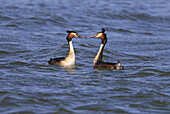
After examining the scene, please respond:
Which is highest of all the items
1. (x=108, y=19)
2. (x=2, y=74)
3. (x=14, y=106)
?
(x=108, y=19)

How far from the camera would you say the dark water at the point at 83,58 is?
923 cm

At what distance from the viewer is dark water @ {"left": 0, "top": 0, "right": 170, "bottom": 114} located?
9.23 meters

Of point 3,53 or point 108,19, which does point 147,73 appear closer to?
point 3,53

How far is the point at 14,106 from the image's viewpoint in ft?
29.1

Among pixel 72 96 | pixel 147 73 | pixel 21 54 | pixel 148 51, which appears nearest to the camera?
pixel 72 96

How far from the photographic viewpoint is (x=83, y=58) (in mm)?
14398

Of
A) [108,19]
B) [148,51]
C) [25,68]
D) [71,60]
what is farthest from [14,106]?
[108,19]

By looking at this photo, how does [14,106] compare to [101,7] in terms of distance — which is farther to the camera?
[101,7]

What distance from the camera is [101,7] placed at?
27359 mm

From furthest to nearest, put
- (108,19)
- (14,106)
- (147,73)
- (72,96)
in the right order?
(108,19) < (147,73) < (72,96) < (14,106)

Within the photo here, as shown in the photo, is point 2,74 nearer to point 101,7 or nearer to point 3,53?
point 3,53

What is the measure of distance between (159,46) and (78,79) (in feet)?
21.8

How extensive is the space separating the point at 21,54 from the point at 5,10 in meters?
10.9

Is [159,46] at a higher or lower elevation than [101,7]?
lower
